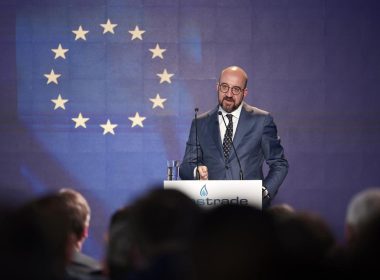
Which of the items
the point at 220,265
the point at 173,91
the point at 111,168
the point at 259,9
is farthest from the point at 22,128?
the point at 220,265

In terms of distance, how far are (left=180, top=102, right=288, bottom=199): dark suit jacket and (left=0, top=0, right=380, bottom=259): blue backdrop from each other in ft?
5.08

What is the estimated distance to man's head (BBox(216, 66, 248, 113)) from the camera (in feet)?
21.1

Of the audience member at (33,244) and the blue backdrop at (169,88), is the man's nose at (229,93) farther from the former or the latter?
the audience member at (33,244)

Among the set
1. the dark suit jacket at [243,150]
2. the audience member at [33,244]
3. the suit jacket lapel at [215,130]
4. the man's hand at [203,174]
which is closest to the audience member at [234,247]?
the audience member at [33,244]

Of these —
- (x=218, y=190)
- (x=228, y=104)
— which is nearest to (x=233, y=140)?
(x=228, y=104)

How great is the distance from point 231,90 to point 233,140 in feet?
1.28

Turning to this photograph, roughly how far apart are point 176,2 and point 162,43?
424 mm

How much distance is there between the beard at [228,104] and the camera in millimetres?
6438

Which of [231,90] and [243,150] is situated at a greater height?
[231,90]

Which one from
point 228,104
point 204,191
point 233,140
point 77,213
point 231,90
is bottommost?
point 204,191

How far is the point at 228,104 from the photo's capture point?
6.44 meters

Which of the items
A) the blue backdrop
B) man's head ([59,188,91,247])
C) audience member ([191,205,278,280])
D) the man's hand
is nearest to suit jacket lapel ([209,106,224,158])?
the man's hand

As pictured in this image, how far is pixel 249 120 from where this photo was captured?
21.3 ft

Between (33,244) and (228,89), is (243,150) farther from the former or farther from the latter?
(33,244)
